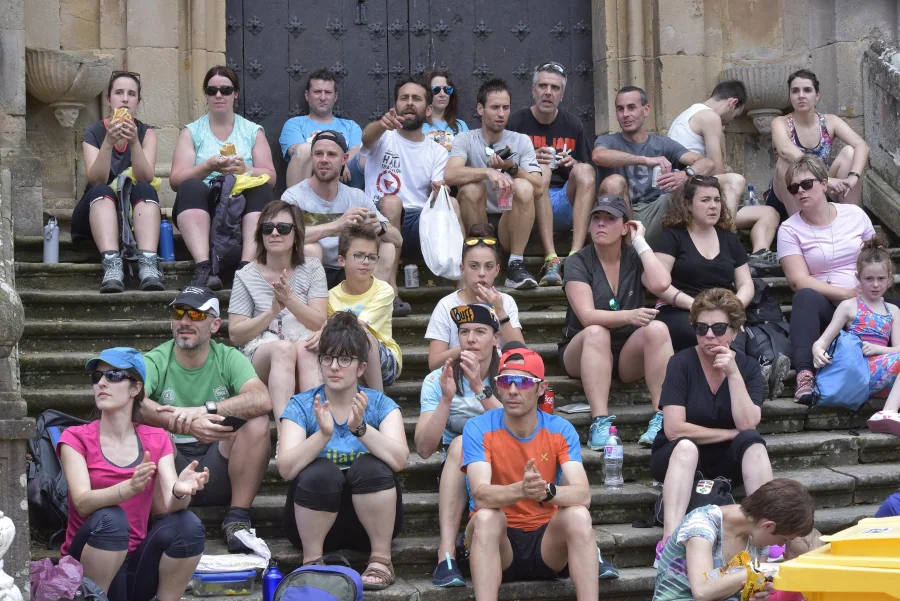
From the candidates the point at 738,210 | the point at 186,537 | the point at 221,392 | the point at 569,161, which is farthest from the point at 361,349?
the point at 738,210

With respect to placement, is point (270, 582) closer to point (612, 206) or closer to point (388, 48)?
point (612, 206)

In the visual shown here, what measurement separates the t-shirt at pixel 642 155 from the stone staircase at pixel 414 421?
0.78m

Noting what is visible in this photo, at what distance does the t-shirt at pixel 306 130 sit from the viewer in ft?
28.8

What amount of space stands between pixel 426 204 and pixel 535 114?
50.0 inches

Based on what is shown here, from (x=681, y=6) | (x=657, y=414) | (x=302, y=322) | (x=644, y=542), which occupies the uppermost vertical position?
(x=681, y=6)

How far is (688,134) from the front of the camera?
8.80 m

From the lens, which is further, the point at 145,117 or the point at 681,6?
the point at 681,6

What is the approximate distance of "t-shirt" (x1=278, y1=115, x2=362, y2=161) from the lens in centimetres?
877

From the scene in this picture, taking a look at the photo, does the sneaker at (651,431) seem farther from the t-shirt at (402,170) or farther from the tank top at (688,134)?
the tank top at (688,134)

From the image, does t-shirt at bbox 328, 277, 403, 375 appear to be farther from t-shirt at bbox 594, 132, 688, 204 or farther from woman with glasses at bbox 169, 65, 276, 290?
t-shirt at bbox 594, 132, 688, 204

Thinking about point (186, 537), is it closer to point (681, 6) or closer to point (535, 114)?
point (535, 114)

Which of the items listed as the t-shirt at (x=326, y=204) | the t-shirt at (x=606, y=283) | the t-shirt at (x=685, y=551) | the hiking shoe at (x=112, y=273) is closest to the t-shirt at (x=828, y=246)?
the t-shirt at (x=606, y=283)

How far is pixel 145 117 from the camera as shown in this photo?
9086 millimetres

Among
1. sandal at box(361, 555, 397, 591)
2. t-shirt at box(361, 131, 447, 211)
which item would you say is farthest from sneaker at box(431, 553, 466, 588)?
t-shirt at box(361, 131, 447, 211)
